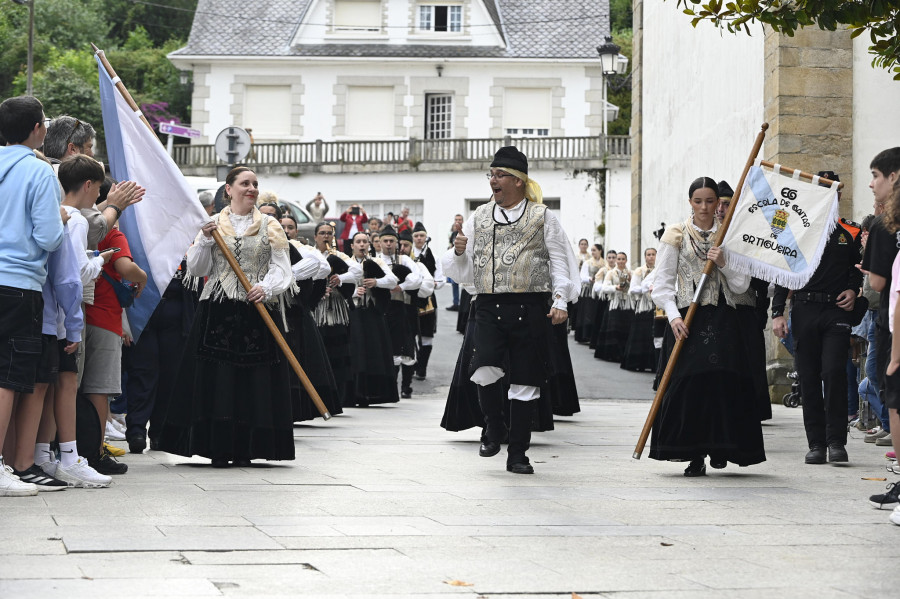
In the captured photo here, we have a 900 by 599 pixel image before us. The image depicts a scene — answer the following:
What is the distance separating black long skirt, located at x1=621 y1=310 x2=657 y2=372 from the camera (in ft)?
73.8

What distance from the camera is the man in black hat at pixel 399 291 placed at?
17.4 m

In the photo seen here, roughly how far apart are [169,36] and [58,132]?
65.9 m

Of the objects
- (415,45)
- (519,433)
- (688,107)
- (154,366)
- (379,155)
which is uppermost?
(415,45)

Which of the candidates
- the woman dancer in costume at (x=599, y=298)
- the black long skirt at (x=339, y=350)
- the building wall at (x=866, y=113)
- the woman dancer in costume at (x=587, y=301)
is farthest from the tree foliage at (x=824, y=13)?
the woman dancer in costume at (x=587, y=301)

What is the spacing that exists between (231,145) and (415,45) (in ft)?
108

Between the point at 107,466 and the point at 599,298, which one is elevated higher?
the point at 599,298

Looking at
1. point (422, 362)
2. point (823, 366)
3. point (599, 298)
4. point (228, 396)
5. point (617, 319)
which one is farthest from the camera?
point (599, 298)

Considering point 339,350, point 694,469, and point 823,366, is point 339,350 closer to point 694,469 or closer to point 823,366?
point 823,366

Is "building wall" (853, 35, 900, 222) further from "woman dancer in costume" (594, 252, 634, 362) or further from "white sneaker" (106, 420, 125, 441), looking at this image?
"white sneaker" (106, 420, 125, 441)

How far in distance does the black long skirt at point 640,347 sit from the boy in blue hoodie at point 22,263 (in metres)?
15.8

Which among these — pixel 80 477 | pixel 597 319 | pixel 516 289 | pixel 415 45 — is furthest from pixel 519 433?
pixel 415 45

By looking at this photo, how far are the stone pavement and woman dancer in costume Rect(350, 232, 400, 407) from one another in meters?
5.95

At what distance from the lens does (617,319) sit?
2391cm

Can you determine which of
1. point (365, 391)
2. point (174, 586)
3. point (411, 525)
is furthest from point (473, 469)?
point (365, 391)
